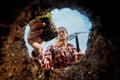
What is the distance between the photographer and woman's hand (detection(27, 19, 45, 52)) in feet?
11.3

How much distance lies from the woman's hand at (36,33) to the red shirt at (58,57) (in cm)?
19

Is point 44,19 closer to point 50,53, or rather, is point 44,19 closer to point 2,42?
point 50,53

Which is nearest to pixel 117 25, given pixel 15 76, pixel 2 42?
pixel 2 42

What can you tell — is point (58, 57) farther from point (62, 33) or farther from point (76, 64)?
point (62, 33)

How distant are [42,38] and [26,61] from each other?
2.54 ft

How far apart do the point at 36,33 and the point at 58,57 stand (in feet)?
2.14

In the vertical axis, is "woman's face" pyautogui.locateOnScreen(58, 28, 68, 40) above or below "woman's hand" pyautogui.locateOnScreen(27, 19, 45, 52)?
above

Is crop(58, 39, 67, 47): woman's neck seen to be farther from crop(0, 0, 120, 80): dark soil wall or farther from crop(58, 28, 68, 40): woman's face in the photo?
crop(0, 0, 120, 80): dark soil wall

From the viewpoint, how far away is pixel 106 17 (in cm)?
159

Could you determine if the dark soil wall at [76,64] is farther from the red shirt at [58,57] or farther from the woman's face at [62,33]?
the woman's face at [62,33]

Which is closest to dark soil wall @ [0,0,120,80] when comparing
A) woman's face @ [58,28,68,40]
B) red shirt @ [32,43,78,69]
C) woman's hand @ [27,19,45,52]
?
woman's hand @ [27,19,45,52]

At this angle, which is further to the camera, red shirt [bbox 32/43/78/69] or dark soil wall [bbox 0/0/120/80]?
red shirt [bbox 32/43/78/69]

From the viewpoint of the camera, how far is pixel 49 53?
4.13 m

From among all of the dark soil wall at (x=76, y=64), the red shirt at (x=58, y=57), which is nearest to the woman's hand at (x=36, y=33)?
the red shirt at (x=58, y=57)
